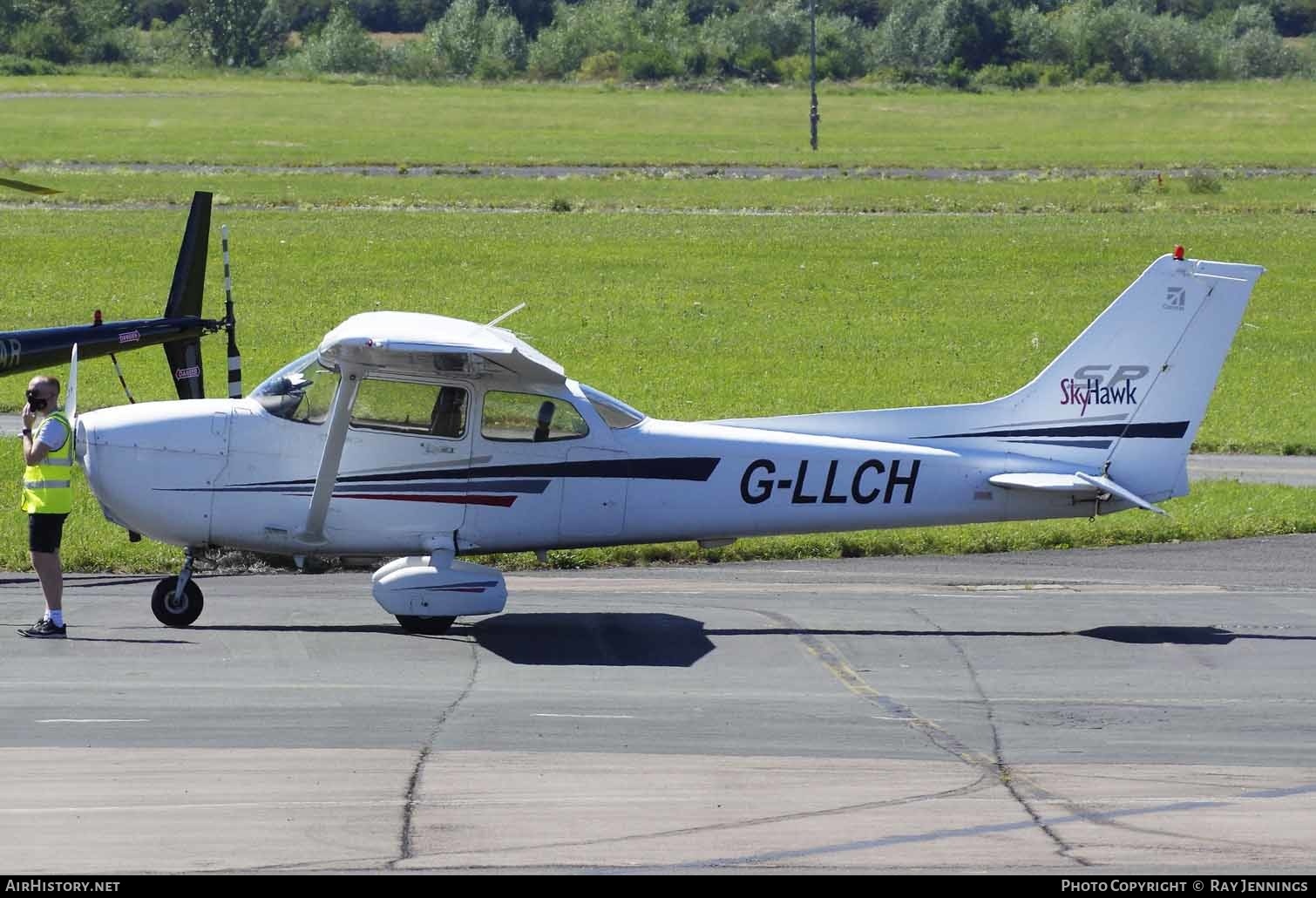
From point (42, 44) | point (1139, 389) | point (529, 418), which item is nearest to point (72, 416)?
point (529, 418)

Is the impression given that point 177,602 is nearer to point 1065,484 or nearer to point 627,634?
point 627,634

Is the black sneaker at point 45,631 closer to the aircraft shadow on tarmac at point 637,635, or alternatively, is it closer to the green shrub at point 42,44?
the aircraft shadow on tarmac at point 637,635

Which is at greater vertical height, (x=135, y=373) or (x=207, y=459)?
(x=207, y=459)

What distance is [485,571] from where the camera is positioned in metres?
12.8

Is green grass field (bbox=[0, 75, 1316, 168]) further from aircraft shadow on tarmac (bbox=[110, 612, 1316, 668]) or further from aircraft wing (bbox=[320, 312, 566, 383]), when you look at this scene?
aircraft wing (bbox=[320, 312, 566, 383])

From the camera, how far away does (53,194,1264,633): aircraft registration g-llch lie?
12820mm

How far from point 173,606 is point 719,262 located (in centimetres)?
2640

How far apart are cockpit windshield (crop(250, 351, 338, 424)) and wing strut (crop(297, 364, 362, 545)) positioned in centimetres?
15

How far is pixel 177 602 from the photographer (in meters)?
13.0

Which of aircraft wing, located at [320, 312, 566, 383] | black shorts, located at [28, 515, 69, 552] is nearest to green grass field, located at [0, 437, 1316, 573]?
black shorts, located at [28, 515, 69, 552]

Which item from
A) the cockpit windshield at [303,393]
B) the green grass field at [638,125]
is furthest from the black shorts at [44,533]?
the green grass field at [638,125]

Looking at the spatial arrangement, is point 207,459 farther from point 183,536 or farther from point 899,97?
point 899,97

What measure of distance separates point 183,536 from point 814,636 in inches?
187

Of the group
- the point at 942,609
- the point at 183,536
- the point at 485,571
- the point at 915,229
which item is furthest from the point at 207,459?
the point at 915,229
